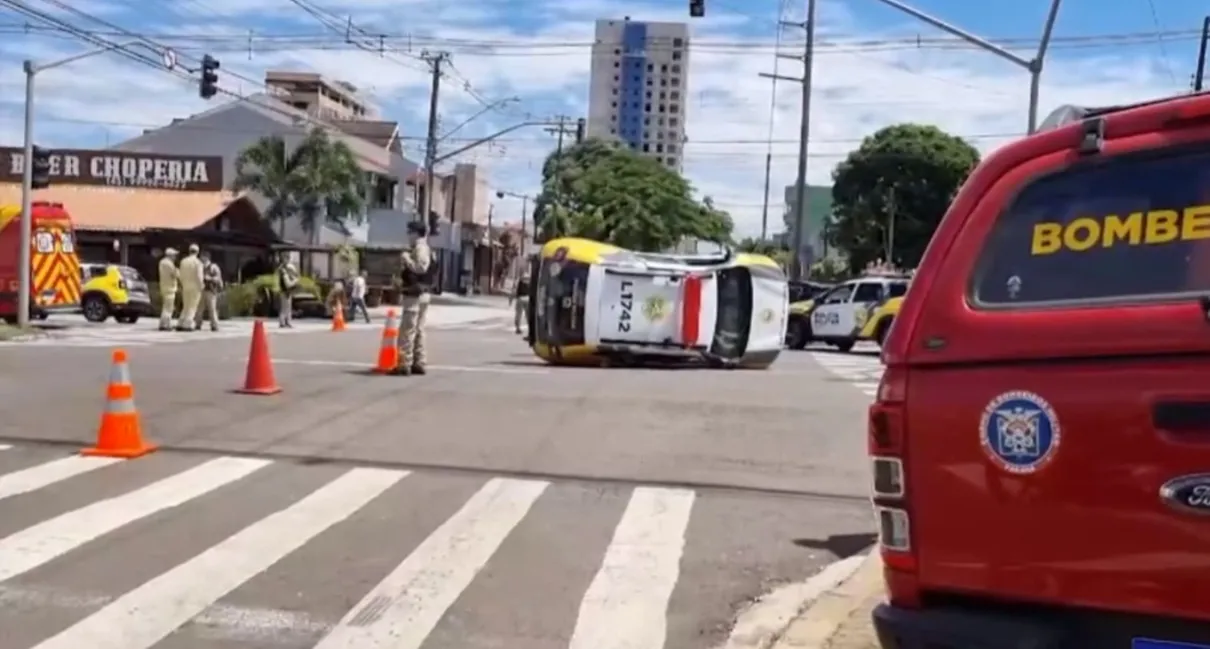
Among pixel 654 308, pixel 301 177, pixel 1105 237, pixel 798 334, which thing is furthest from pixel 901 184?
pixel 1105 237

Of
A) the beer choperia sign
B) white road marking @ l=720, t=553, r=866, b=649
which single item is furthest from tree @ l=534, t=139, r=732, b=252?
white road marking @ l=720, t=553, r=866, b=649

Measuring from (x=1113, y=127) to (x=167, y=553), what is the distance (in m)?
5.62

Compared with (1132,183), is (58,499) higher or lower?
lower

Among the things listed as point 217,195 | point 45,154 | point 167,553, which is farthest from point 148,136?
point 167,553

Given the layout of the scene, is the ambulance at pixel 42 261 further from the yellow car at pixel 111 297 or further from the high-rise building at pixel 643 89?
the high-rise building at pixel 643 89

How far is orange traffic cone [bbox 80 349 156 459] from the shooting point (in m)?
10.7

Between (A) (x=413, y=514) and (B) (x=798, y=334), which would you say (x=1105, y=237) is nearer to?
(A) (x=413, y=514)

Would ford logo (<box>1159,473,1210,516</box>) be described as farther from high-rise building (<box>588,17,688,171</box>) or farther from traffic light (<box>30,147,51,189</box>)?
high-rise building (<box>588,17,688,171</box>)

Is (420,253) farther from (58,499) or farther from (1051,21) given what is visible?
(1051,21)

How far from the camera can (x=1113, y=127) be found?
385 cm

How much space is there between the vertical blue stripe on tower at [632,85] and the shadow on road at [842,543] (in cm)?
5075

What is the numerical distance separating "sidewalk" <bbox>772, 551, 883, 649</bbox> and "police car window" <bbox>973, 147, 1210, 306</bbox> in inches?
107

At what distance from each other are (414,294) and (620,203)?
203ft

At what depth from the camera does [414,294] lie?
1709 cm
